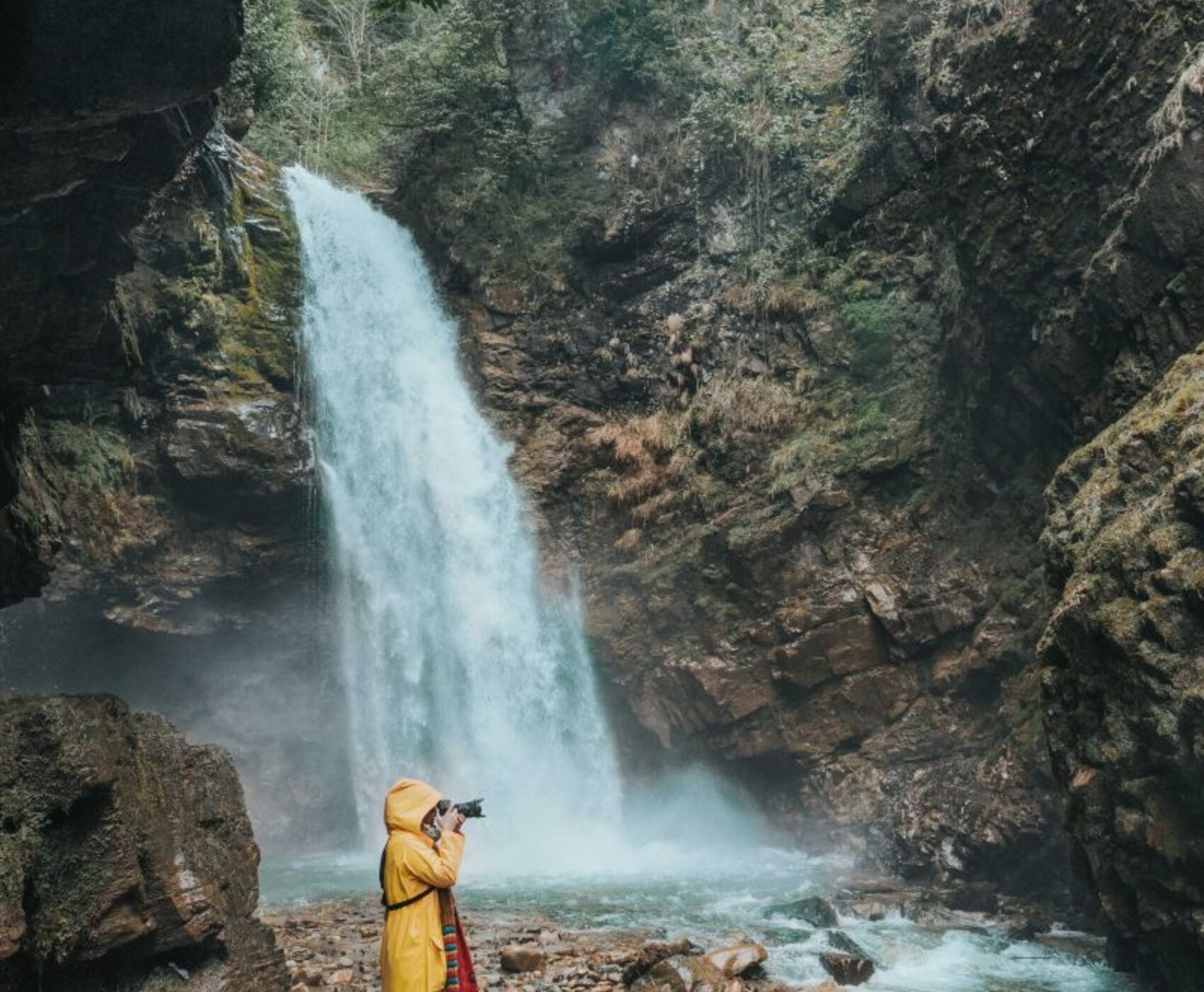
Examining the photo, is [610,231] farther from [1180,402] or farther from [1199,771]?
[1199,771]

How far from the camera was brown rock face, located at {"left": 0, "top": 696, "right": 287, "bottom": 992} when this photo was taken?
522 cm

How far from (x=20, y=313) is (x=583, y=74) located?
564 inches

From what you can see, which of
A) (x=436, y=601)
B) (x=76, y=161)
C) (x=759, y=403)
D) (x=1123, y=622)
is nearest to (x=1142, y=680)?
(x=1123, y=622)

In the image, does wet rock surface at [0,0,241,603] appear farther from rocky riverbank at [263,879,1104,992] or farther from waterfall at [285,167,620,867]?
waterfall at [285,167,620,867]

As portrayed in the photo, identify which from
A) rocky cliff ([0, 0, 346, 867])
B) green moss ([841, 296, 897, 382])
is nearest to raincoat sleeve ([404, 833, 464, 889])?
rocky cliff ([0, 0, 346, 867])

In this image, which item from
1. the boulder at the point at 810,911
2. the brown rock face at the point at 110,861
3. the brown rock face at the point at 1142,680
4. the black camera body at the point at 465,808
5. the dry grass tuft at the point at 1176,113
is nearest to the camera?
the black camera body at the point at 465,808

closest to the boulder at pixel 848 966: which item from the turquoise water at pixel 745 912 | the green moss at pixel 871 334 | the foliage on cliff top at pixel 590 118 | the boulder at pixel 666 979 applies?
the turquoise water at pixel 745 912

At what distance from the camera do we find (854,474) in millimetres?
14695

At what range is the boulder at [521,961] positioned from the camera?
27.8 feet

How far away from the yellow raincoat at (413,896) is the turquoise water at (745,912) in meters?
4.92

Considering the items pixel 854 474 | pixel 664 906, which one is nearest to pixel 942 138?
pixel 854 474

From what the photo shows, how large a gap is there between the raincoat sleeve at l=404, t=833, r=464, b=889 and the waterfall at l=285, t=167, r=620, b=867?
1116 centimetres

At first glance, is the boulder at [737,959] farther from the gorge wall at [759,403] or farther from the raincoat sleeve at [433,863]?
the raincoat sleeve at [433,863]

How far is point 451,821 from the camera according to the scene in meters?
4.68
